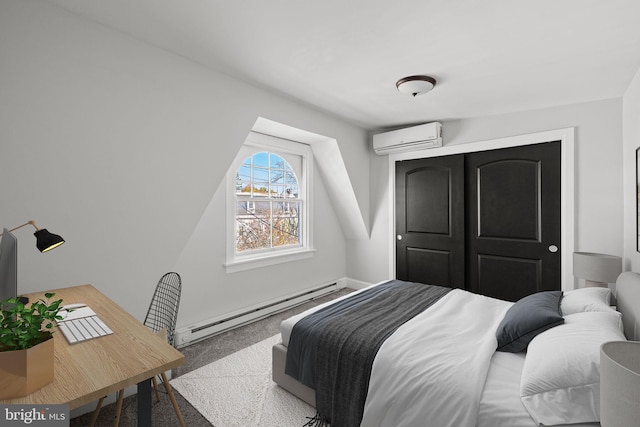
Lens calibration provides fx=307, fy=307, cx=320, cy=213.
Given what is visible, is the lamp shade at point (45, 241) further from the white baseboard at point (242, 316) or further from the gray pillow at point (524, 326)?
the gray pillow at point (524, 326)

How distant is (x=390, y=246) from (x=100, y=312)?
3571mm

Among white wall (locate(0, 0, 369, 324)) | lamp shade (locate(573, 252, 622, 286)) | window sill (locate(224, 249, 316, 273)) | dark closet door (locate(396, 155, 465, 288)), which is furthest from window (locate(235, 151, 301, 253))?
lamp shade (locate(573, 252, 622, 286))

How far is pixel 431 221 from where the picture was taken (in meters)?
4.07

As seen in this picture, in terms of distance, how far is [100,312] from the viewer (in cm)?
155

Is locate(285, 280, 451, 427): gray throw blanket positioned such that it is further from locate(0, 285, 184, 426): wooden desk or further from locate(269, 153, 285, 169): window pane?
locate(269, 153, 285, 169): window pane

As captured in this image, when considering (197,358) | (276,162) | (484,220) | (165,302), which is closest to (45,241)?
(165,302)

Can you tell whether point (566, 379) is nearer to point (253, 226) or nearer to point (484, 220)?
point (484, 220)

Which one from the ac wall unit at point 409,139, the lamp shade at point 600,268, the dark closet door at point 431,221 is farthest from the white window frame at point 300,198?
the lamp shade at point 600,268

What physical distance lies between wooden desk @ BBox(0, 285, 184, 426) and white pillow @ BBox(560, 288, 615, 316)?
7.00 feet

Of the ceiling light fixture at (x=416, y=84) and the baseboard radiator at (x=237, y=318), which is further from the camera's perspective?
the baseboard radiator at (x=237, y=318)

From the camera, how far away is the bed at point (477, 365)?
1.23 meters

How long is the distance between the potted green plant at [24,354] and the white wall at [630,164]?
3.43 metres

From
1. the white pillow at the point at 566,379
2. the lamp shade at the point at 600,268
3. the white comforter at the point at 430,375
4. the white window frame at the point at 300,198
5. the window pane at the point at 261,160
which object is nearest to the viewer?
the white pillow at the point at 566,379

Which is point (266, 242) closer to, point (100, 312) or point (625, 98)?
point (100, 312)
